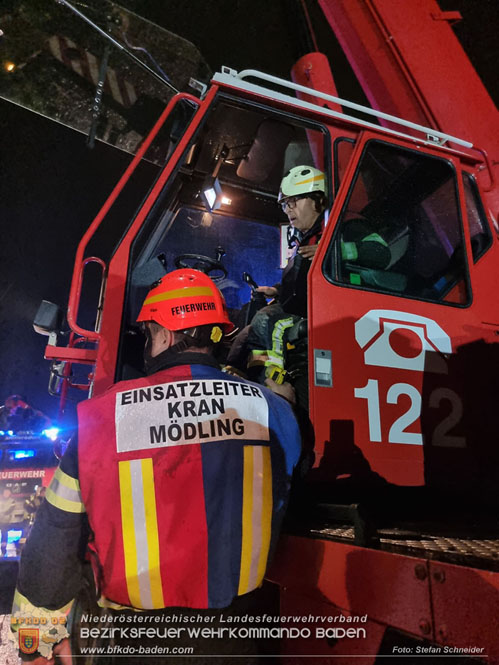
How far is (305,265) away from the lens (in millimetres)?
2648

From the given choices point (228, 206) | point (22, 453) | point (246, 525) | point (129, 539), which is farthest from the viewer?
point (22, 453)

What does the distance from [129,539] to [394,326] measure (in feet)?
5.35

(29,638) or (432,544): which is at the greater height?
(432,544)

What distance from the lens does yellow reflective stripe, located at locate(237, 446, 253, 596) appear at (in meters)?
1.44

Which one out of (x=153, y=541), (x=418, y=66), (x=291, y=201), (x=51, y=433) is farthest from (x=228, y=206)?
(x=51, y=433)

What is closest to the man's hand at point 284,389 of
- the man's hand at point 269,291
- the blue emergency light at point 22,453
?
the man's hand at point 269,291

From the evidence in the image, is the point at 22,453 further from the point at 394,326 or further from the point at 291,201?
the point at 394,326

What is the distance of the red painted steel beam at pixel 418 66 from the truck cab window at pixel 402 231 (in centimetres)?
115

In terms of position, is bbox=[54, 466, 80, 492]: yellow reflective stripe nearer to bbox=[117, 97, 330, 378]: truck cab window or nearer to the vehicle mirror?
bbox=[117, 97, 330, 378]: truck cab window

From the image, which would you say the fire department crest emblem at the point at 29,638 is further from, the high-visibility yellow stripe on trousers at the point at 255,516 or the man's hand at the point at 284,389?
the man's hand at the point at 284,389

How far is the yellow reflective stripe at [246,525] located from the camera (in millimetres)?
1442

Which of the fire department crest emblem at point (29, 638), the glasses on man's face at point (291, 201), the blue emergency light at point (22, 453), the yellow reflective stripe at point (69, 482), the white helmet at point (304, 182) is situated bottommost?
the fire department crest emblem at point (29, 638)

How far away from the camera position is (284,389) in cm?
225

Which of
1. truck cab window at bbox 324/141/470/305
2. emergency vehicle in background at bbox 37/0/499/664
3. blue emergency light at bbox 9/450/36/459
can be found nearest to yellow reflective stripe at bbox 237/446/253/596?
emergency vehicle in background at bbox 37/0/499/664
